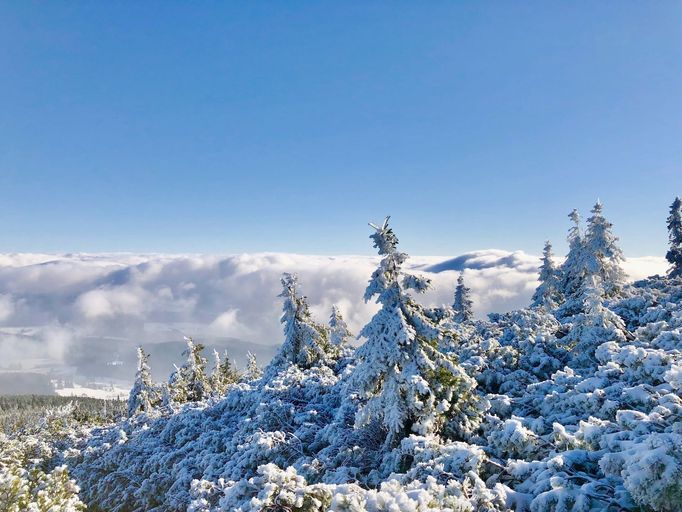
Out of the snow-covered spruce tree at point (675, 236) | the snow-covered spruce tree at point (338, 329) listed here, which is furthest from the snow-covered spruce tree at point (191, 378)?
the snow-covered spruce tree at point (675, 236)

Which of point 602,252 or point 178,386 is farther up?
point 602,252

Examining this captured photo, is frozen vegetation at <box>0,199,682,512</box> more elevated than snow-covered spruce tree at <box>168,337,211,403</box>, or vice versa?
frozen vegetation at <box>0,199,682,512</box>

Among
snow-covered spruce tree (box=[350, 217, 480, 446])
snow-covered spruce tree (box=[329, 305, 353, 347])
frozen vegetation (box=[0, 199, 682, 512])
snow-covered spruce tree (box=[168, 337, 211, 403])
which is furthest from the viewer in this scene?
snow-covered spruce tree (box=[329, 305, 353, 347])

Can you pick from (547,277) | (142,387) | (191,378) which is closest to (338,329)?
(191,378)

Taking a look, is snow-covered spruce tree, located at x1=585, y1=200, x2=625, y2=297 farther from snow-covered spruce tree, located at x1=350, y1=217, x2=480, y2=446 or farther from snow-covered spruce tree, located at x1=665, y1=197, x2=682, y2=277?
snow-covered spruce tree, located at x1=350, y1=217, x2=480, y2=446

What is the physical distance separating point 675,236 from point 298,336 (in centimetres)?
4213

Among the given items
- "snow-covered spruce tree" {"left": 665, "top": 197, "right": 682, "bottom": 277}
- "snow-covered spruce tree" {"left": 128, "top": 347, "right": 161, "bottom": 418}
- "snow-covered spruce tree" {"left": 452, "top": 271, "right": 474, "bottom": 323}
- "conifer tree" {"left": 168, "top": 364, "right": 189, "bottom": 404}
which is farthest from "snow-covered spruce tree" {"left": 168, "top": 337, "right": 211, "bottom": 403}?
"snow-covered spruce tree" {"left": 665, "top": 197, "right": 682, "bottom": 277}

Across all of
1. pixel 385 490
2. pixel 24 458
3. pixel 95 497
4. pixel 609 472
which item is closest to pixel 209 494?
pixel 385 490

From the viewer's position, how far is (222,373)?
190ft

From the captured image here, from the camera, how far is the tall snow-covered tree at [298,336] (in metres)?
Answer: 30.5

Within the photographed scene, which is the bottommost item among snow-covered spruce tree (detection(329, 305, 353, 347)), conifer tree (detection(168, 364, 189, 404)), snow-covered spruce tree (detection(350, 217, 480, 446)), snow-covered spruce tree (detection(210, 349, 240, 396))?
snow-covered spruce tree (detection(210, 349, 240, 396))

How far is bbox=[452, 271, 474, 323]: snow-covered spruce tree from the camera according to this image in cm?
5788

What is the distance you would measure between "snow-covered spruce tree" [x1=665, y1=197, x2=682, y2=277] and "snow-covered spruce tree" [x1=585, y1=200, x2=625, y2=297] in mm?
4715

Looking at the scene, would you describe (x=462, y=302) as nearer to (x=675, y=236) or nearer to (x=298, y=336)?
(x=675, y=236)
